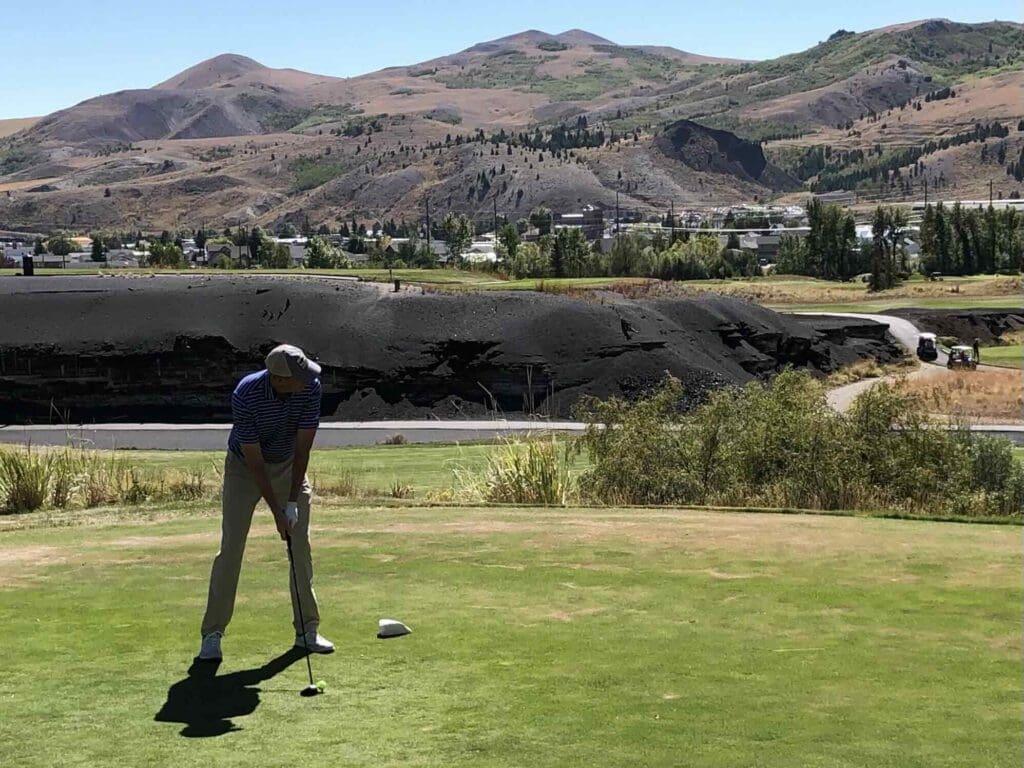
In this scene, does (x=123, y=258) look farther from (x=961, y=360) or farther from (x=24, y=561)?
(x=24, y=561)

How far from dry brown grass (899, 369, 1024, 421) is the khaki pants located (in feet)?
126

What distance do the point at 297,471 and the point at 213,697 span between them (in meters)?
1.50

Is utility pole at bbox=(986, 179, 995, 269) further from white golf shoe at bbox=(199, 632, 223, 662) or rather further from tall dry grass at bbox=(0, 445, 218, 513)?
white golf shoe at bbox=(199, 632, 223, 662)

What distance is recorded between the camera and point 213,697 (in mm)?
8133

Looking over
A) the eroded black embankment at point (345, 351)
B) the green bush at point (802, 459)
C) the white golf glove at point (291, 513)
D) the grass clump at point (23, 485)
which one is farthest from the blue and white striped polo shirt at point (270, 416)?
the eroded black embankment at point (345, 351)

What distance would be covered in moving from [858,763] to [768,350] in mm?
58951

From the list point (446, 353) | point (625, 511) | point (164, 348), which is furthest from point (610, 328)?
point (625, 511)

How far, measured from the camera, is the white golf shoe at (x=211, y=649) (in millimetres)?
8883

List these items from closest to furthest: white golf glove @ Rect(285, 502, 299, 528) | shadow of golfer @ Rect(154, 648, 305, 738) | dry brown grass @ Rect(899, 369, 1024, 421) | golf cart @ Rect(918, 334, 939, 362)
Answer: shadow of golfer @ Rect(154, 648, 305, 738)
white golf glove @ Rect(285, 502, 299, 528)
dry brown grass @ Rect(899, 369, 1024, 421)
golf cart @ Rect(918, 334, 939, 362)

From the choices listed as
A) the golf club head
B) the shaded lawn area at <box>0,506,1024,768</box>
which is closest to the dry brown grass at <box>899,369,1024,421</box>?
the shaded lawn area at <box>0,506,1024,768</box>

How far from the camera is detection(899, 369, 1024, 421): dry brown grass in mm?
50688

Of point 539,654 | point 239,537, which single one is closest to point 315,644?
point 239,537

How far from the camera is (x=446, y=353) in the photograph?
2242 inches

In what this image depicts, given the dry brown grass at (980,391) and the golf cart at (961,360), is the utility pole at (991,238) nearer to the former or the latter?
the golf cart at (961,360)
